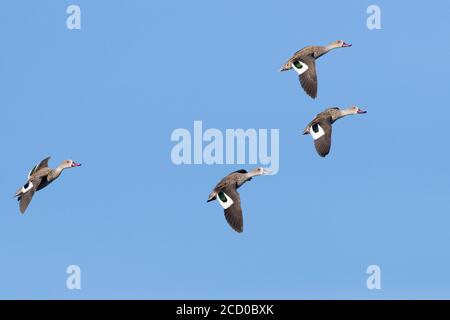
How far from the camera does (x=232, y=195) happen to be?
38.4 m

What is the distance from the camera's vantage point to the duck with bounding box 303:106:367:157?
128 ft

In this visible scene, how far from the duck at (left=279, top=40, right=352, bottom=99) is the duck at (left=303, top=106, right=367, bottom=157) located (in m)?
1.03

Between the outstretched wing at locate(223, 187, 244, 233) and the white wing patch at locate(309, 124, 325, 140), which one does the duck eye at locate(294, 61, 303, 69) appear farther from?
the outstretched wing at locate(223, 187, 244, 233)

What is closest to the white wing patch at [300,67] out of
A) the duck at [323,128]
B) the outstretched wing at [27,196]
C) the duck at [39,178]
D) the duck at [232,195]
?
the duck at [323,128]

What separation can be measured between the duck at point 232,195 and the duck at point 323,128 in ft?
6.60

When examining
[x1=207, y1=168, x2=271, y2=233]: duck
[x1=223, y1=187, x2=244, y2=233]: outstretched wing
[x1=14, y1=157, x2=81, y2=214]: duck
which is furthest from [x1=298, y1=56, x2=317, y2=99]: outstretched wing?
[x1=14, y1=157, x2=81, y2=214]: duck

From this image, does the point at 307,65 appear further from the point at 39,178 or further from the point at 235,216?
the point at 39,178

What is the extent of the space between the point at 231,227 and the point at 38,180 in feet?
19.2

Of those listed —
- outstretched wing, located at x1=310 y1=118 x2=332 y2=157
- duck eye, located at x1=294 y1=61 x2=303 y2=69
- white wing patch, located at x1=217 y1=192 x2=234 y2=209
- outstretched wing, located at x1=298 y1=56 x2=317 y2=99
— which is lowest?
white wing patch, located at x1=217 y1=192 x2=234 y2=209

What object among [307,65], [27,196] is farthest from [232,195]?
[27,196]

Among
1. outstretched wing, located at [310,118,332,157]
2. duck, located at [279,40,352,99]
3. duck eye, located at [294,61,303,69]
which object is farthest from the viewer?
duck eye, located at [294,61,303,69]

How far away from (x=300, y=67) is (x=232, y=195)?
4348 millimetres

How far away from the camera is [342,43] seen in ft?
146
